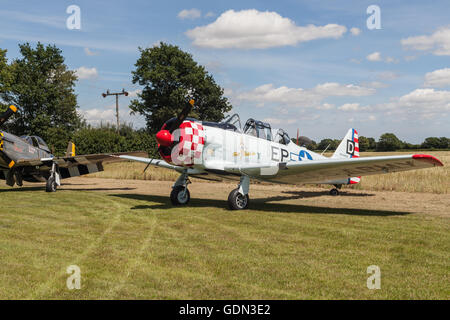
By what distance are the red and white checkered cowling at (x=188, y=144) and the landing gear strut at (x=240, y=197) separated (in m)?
1.33

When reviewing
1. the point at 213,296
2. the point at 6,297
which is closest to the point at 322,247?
the point at 213,296

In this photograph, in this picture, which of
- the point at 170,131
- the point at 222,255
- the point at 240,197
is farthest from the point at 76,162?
the point at 222,255

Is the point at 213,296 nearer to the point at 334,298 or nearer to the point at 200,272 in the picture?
the point at 200,272

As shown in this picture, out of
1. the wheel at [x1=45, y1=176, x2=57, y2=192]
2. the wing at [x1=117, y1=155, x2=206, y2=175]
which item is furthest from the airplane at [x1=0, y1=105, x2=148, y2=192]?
the wing at [x1=117, y1=155, x2=206, y2=175]

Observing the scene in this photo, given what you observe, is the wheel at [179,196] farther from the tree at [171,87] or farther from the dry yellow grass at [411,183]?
the tree at [171,87]

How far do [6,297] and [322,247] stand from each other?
4282mm

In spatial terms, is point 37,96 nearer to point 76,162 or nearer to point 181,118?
point 76,162

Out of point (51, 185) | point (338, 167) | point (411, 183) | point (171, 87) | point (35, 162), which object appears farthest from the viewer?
point (171, 87)

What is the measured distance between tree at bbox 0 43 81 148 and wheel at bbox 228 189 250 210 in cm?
3780

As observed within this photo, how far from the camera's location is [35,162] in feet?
54.6

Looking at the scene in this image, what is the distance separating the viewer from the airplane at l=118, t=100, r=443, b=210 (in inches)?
391

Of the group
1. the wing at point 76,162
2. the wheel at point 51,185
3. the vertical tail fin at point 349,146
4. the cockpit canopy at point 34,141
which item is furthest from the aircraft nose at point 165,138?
the cockpit canopy at point 34,141

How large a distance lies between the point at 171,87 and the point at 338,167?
41981 mm

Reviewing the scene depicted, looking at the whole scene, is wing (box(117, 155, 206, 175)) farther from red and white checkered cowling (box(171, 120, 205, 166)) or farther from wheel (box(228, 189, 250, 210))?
wheel (box(228, 189, 250, 210))
